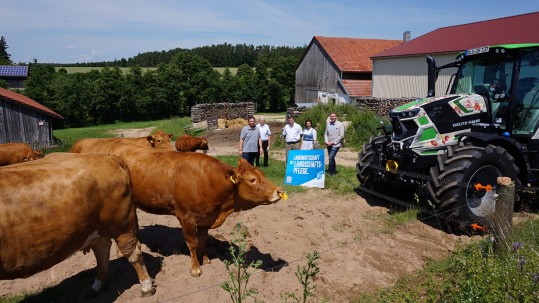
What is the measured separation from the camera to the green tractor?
6383 mm

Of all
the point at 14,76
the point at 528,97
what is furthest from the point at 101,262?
the point at 14,76

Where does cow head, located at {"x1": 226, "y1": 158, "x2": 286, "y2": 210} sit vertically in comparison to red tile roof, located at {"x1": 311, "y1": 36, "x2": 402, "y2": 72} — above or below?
below

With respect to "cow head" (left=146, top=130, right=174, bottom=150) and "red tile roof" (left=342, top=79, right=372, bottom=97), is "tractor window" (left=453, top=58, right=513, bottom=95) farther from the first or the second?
"red tile roof" (left=342, top=79, right=372, bottom=97)

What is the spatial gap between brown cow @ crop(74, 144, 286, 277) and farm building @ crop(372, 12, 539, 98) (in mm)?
19350

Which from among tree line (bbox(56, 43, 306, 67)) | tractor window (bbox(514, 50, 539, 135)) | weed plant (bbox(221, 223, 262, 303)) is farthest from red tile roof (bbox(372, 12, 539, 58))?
tree line (bbox(56, 43, 306, 67))

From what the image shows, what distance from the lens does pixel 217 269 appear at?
17.2 feet

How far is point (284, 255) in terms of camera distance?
18.6 ft

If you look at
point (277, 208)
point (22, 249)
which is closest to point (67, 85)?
point (277, 208)

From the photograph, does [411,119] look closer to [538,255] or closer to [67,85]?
[538,255]

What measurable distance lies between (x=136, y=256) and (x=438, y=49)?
23.1m

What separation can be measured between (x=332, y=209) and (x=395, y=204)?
4.30ft

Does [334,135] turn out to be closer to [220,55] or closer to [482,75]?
[482,75]

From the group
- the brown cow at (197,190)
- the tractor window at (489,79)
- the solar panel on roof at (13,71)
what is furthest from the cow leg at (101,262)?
the solar panel on roof at (13,71)

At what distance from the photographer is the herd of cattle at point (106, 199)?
3539mm
